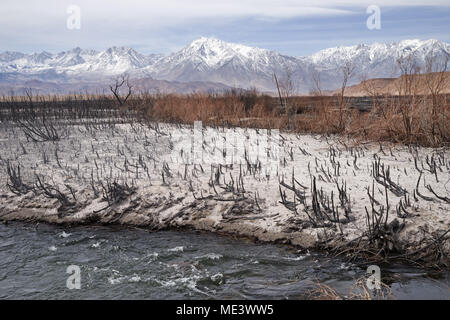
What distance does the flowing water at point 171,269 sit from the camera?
4.25 metres

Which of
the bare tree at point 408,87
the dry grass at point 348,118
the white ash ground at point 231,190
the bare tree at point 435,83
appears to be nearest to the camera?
the white ash ground at point 231,190

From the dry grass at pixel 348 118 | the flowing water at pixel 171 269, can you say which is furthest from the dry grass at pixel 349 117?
the flowing water at pixel 171 269

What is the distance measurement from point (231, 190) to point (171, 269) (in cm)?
196

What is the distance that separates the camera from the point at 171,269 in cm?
479

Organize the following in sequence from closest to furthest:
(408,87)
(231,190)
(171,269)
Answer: (171,269) → (231,190) → (408,87)

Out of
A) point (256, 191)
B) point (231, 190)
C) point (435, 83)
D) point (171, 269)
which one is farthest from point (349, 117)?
point (171, 269)

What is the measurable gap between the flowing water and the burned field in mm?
320

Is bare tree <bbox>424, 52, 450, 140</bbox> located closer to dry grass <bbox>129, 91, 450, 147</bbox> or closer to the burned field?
dry grass <bbox>129, 91, 450, 147</bbox>

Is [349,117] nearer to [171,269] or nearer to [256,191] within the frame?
[256,191]

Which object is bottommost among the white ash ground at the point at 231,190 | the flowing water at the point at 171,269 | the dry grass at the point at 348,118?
the flowing water at the point at 171,269

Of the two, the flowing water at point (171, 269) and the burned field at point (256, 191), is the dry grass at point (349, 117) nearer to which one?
the burned field at point (256, 191)

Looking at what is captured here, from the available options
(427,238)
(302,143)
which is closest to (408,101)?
(302,143)

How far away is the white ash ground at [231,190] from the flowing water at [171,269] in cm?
37

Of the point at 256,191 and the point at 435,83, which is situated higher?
the point at 435,83
